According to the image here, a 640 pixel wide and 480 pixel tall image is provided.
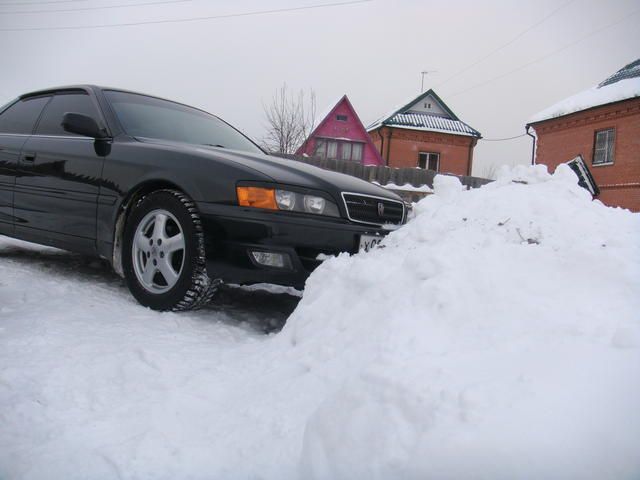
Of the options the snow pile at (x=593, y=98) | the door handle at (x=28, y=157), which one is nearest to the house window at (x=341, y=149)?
the snow pile at (x=593, y=98)

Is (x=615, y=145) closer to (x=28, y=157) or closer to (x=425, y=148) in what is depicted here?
(x=425, y=148)

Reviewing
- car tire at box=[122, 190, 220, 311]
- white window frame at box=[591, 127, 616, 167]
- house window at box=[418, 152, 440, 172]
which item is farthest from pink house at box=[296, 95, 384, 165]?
car tire at box=[122, 190, 220, 311]

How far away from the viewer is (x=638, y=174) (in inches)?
621

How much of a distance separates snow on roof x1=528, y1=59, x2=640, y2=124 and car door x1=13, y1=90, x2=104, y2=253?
1808 centimetres

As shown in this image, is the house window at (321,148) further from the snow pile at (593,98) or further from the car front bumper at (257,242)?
the car front bumper at (257,242)

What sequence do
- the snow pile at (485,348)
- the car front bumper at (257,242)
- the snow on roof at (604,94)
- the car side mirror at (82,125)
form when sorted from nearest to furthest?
the snow pile at (485,348) < the car front bumper at (257,242) < the car side mirror at (82,125) < the snow on roof at (604,94)

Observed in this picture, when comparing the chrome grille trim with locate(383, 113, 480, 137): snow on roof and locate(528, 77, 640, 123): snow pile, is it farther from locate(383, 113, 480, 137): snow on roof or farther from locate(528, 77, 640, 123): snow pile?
locate(383, 113, 480, 137): snow on roof

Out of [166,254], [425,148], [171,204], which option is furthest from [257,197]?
[425,148]

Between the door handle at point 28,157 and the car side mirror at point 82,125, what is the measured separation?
0.65 m

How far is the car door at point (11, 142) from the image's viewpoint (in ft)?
12.2

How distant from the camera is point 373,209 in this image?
299cm

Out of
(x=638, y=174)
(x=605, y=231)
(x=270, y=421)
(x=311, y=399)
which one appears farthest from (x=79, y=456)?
(x=638, y=174)

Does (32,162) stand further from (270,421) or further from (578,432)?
(578,432)

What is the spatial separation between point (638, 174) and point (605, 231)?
56.4ft
